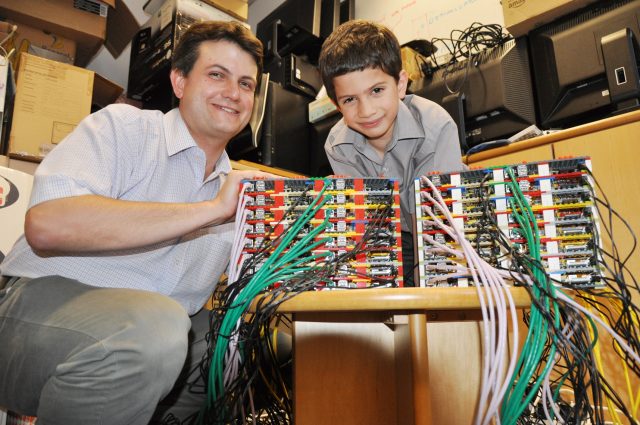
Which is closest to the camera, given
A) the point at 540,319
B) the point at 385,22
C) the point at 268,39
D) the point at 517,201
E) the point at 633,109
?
the point at 540,319

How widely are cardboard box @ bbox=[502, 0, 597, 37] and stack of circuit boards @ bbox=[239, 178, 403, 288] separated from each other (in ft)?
4.49

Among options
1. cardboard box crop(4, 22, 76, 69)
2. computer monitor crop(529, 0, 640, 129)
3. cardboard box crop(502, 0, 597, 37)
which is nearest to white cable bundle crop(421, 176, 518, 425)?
computer monitor crop(529, 0, 640, 129)

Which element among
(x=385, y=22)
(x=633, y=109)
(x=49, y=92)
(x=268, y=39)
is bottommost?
(x=633, y=109)

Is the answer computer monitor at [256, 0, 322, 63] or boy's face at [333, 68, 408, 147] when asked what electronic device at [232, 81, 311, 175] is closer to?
computer monitor at [256, 0, 322, 63]

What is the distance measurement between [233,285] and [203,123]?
2.25 feet

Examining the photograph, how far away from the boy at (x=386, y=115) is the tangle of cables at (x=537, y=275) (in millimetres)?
495

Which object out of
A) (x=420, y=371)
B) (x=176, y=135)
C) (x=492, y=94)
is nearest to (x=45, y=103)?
(x=176, y=135)

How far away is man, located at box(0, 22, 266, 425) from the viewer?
29.7 inches

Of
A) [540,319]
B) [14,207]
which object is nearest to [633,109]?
[540,319]

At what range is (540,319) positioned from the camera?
0.60 metres

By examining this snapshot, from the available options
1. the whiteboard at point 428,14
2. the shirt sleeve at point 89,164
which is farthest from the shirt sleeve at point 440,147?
the whiteboard at point 428,14

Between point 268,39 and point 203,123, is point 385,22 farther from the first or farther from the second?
point 203,123

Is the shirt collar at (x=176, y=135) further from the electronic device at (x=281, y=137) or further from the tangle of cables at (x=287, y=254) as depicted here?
the electronic device at (x=281, y=137)

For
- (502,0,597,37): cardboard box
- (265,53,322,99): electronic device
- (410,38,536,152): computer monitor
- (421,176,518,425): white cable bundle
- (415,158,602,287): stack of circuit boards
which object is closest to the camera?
(421,176,518,425): white cable bundle
